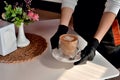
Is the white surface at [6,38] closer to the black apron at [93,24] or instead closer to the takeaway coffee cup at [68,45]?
the takeaway coffee cup at [68,45]

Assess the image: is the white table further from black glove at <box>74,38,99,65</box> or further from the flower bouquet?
the flower bouquet

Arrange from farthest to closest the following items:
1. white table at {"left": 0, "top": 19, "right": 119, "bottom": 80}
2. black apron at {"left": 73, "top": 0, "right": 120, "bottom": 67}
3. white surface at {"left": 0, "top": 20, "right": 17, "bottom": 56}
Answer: black apron at {"left": 73, "top": 0, "right": 120, "bottom": 67} < white surface at {"left": 0, "top": 20, "right": 17, "bottom": 56} < white table at {"left": 0, "top": 19, "right": 119, "bottom": 80}

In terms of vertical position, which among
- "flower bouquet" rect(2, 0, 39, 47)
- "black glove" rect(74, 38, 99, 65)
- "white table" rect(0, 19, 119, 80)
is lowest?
"white table" rect(0, 19, 119, 80)

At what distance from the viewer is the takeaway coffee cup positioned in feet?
3.65

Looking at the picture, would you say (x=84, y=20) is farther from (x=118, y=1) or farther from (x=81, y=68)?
(x=81, y=68)

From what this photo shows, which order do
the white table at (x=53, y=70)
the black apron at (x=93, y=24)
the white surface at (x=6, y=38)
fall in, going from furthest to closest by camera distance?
the black apron at (x=93, y=24), the white surface at (x=6, y=38), the white table at (x=53, y=70)

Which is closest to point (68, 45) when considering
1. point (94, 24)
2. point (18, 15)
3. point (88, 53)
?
point (88, 53)

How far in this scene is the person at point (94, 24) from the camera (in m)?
1.25

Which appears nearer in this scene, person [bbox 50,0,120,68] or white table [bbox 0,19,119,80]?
white table [bbox 0,19,119,80]

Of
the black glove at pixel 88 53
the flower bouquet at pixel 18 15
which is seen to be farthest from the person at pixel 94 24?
the flower bouquet at pixel 18 15

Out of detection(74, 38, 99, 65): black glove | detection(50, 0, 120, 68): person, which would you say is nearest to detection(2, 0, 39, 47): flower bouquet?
detection(50, 0, 120, 68): person

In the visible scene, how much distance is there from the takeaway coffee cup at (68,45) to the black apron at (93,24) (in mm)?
346

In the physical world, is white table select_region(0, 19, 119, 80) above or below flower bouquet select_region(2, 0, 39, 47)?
below

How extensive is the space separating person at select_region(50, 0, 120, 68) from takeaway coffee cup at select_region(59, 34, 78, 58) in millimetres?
52
